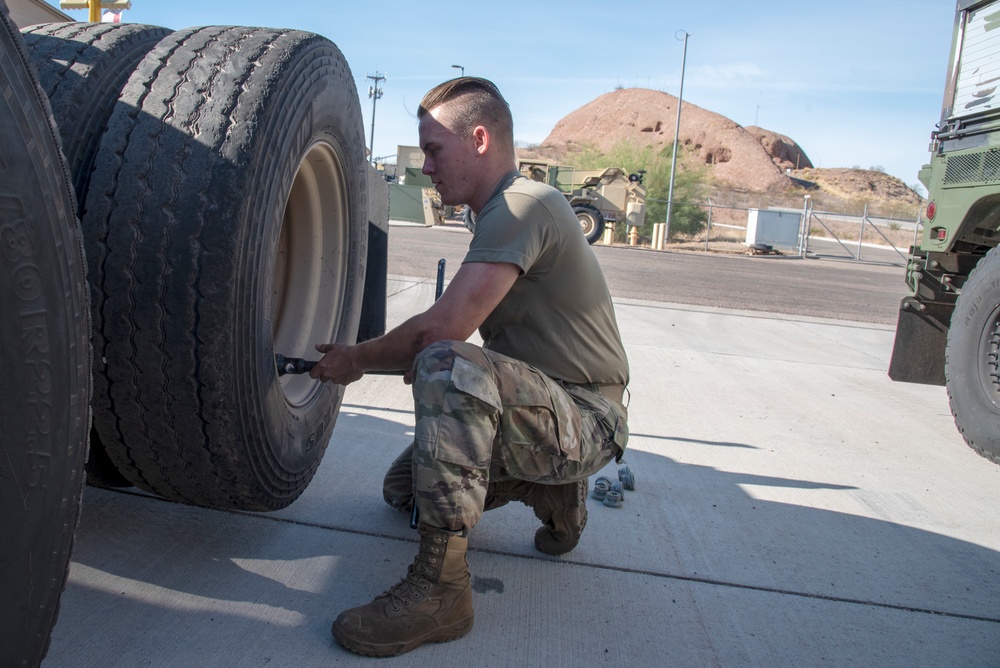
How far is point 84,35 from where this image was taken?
211 cm

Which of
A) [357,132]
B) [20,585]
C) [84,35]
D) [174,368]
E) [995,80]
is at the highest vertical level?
[995,80]

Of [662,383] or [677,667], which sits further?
[662,383]

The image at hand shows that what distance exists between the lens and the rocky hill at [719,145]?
72.9 meters

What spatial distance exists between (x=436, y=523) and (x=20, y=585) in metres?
0.95

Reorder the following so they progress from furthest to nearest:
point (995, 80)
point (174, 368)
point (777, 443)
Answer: point (995, 80), point (777, 443), point (174, 368)

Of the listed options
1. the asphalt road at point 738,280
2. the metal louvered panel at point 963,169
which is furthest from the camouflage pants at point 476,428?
the asphalt road at point 738,280

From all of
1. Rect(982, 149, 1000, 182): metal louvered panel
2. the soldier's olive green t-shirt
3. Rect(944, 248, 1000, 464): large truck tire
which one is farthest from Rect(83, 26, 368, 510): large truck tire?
Rect(982, 149, 1000, 182): metal louvered panel

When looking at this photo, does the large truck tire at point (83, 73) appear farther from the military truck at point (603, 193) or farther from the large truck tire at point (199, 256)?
the military truck at point (603, 193)

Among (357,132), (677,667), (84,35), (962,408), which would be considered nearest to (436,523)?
(677,667)

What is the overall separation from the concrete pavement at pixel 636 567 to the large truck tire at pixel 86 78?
339mm

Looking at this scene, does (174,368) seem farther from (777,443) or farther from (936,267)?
(936,267)

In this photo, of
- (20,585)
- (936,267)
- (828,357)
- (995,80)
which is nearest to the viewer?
(20,585)

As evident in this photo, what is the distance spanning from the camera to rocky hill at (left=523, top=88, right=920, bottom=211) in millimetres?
72875

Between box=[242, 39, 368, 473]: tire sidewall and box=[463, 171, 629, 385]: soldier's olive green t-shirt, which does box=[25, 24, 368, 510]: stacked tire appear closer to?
box=[242, 39, 368, 473]: tire sidewall
